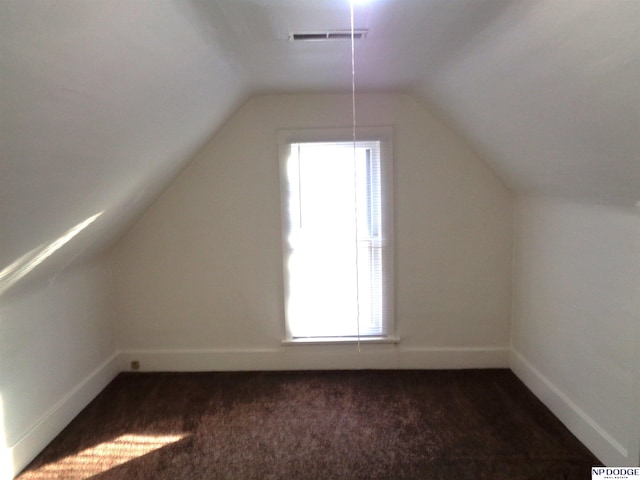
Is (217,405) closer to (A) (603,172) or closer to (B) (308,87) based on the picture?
(B) (308,87)

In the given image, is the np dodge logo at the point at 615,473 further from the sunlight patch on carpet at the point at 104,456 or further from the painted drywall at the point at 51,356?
the painted drywall at the point at 51,356

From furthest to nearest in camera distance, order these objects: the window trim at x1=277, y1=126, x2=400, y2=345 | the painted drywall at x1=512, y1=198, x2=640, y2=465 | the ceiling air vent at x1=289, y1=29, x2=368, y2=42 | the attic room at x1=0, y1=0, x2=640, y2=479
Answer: the window trim at x1=277, y1=126, x2=400, y2=345
the painted drywall at x1=512, y1=198, x2=640, y2=465
the ceiling air vent at x1=289, y1=29, x2=368, y2=42
the attic room at x1=0, y1=0, x2=640, y2=479

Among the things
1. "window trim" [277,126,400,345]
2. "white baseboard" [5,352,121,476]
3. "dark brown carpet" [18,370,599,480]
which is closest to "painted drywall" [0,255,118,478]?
"white baseboard" [5,352,121,476]

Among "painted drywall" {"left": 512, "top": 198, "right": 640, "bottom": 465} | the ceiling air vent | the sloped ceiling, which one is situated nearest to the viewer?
the sloped ceiling

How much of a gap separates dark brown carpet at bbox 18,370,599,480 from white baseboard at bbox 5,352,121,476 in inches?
2.1

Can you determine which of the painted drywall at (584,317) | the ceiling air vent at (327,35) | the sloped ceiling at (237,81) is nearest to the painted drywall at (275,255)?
the painted drywall at (584,317)

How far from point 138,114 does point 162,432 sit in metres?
1.97

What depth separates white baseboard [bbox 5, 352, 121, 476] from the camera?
2432 millimetres

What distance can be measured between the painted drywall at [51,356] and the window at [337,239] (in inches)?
56.4

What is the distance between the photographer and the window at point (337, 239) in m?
3.36

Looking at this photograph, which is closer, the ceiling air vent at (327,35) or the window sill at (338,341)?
the ceiling air vent at (327,35)

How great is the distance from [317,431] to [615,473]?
158cm

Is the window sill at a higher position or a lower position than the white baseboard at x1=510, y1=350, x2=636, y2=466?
higher

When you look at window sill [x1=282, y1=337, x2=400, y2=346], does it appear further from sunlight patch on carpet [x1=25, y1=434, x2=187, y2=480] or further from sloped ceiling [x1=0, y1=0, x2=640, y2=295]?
sloped ceiling [x1=0, y1=0, x2=640, y2=295]
